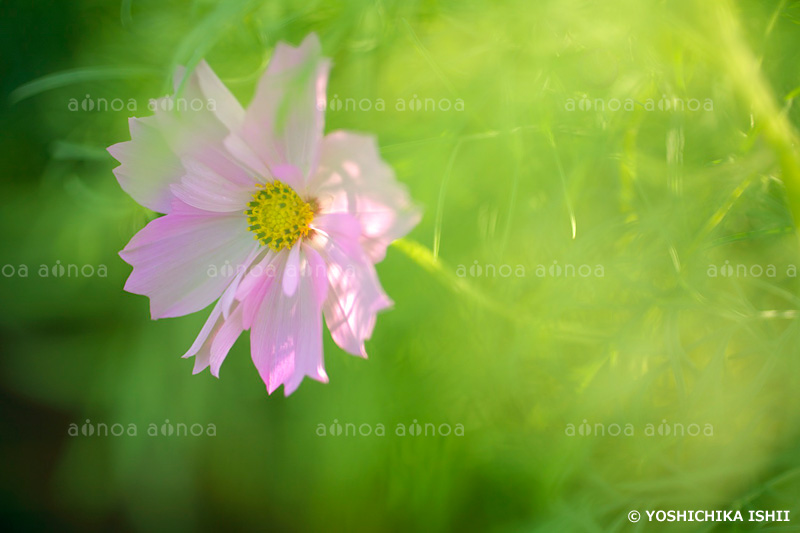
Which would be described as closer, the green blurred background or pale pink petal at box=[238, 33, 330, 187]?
pale pink petal at box=[238, 33, 330, 187]

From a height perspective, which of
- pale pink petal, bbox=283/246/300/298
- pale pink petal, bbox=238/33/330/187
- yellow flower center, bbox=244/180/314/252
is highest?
pale pink petal, bbox=238/33/330/187

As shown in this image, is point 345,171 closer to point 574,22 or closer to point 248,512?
point 574,22

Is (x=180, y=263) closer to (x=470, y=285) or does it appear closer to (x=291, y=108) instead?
(x=291, y=108)

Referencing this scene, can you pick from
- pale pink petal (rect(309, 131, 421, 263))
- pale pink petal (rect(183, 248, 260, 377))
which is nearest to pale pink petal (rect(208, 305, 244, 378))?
pale pink petal (rect(183, 248, 260, 377))

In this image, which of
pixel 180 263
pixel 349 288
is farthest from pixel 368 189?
pixel 180 263

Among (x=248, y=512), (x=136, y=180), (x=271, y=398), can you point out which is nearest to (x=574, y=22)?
(x=136, y=180)

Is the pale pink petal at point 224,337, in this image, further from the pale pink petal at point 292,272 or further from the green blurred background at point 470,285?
the green blurred background at point 470,285

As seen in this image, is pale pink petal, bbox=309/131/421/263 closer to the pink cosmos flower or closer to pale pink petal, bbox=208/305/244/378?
the pink cosmos flower

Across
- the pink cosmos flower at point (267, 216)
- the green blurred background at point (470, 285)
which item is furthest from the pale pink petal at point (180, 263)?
the green blurred background at point (470, 285)
